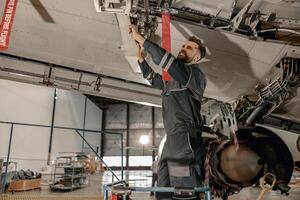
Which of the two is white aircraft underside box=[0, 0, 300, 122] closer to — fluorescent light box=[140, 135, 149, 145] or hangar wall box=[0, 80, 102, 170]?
hangar wall box=[0, 80, 102, 170]

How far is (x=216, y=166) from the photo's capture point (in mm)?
2785

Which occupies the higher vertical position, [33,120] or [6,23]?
[33,120]

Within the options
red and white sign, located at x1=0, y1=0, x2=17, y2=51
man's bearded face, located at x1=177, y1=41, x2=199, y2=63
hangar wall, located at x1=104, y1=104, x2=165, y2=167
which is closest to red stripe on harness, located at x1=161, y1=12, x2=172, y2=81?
man's bearded face, located at x1=177, y1=41, x2=199, y2=63

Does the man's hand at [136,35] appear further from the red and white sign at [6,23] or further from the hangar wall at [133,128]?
the hangar wall at [133,128]

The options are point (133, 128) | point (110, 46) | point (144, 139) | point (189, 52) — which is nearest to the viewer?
point (189, 52)

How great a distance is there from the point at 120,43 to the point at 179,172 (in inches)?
51.0

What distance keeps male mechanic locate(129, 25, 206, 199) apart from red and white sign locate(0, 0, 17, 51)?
83 cm

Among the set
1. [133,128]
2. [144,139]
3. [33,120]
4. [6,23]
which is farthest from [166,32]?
[133,128]

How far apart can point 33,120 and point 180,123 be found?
9223 millimetres

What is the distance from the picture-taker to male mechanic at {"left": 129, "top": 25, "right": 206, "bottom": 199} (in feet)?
5.43

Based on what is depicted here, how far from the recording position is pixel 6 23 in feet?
5.76

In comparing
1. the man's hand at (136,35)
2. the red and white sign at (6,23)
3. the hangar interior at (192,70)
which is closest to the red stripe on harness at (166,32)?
the hangar interior at (192,70)

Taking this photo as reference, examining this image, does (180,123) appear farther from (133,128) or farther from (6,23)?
(133,128)

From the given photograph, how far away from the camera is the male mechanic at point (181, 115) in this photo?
65.2 inches
